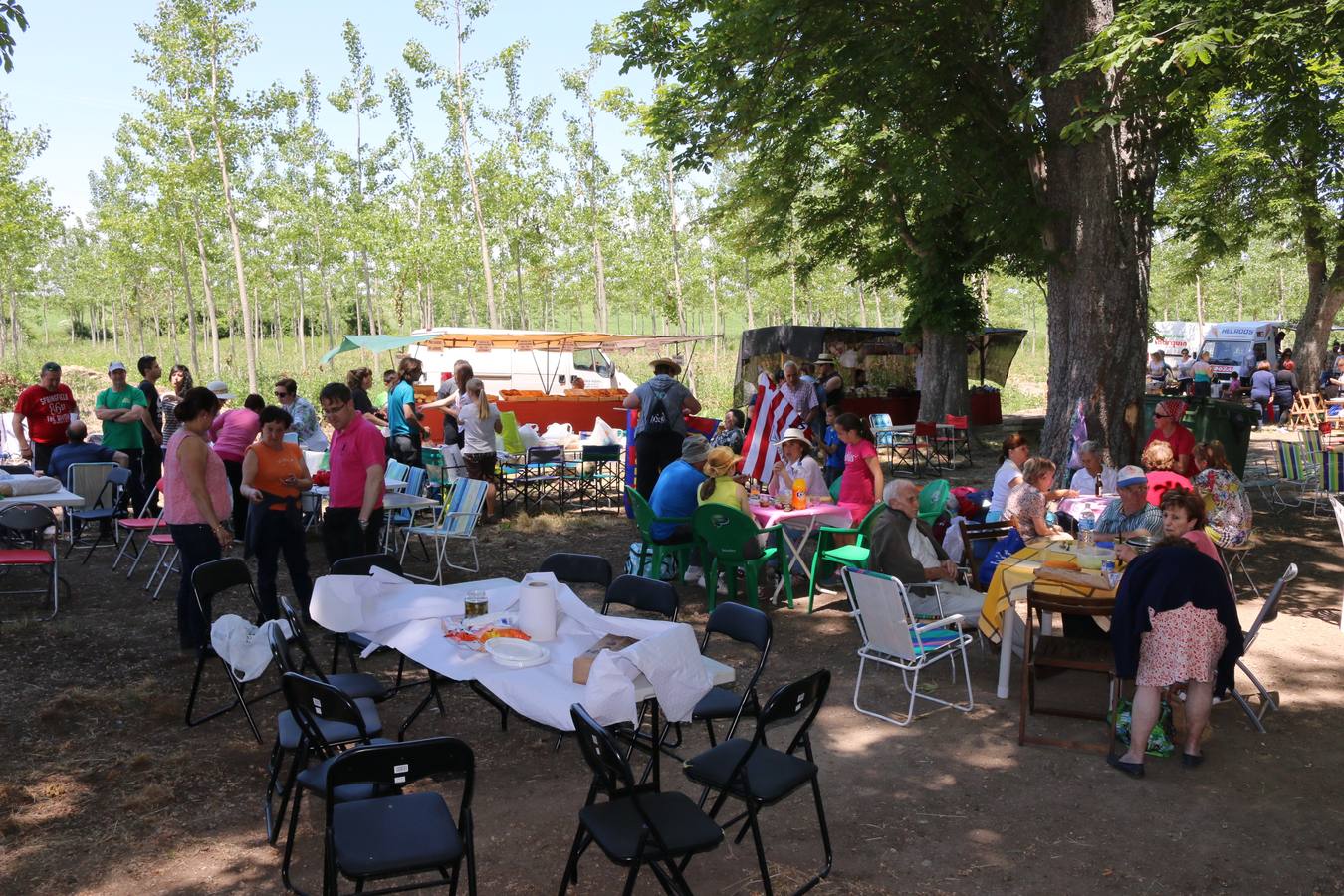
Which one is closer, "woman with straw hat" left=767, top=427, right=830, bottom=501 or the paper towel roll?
the paper towel roll

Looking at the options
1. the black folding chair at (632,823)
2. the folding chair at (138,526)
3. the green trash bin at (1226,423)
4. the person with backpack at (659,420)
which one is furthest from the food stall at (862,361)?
the black folding chair at (632,823)

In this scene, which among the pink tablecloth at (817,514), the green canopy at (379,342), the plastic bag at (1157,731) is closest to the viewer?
the plastic bag at (1157,731)

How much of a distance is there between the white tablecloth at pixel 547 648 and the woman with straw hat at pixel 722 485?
218 cm

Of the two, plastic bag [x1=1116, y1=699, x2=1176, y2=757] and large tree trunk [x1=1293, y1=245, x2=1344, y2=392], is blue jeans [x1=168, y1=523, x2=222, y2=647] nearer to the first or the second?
plastic bag [x1=1116, y1=699, x2=1176, y2=757]

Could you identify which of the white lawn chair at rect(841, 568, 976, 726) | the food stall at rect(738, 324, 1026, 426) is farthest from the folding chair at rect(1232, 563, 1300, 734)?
the food stall at rect(738, 324, 1026, 426)

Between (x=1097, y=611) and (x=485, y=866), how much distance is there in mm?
3010

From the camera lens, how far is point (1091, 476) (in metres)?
7.98

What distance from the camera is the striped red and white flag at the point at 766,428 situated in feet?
32.9

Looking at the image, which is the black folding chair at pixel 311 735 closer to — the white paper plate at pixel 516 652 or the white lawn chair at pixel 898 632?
the white paper plate at pixel 516 652

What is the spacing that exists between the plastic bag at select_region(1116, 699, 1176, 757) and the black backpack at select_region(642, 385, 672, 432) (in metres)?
5.03

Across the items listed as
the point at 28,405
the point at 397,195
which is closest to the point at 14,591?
the point at 28,405

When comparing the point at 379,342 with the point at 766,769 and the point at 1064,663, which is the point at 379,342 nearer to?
the point at 1064,663

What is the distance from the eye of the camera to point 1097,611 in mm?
4855

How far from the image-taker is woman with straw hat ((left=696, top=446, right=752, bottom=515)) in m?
6.88
